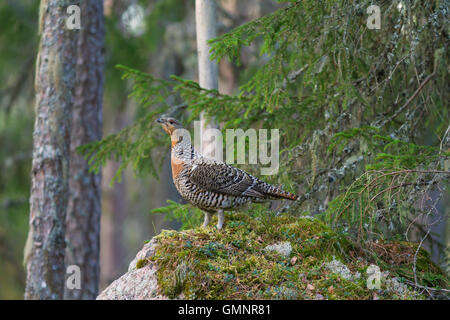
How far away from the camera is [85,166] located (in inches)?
342

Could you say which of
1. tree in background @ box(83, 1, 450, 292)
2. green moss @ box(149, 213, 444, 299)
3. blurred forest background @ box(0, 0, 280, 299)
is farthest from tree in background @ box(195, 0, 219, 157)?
blurred forest background @ box(0, 0, 280, 299)

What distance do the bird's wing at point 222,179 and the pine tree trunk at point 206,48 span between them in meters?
1.20

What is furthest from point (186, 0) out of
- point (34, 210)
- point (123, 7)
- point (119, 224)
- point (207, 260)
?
point (119, 224)

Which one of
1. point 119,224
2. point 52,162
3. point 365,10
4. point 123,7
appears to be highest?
point 123,7

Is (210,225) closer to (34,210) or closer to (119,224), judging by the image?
(34,210)

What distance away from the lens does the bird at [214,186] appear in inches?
188

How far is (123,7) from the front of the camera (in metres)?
10.6

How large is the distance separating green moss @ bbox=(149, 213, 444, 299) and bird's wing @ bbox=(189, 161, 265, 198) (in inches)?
A: 13.0

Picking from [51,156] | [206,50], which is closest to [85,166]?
[51,156]

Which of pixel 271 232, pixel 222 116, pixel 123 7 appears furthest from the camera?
pixel 123 7

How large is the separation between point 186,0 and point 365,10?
7.35m
